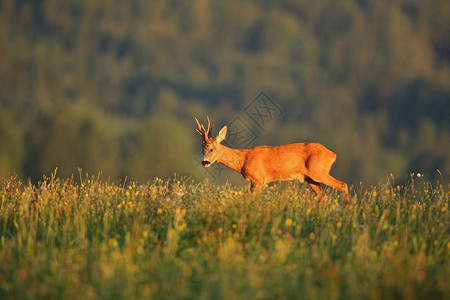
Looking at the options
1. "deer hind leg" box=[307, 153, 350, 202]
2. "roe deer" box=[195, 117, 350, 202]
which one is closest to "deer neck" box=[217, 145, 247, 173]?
"roe deer" box=[195, 117, 350, 202]

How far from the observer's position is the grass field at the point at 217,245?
661 cm

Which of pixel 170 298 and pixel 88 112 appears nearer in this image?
pixel 170 298

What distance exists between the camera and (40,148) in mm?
49531

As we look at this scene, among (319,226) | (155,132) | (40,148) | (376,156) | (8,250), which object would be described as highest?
(376,156)

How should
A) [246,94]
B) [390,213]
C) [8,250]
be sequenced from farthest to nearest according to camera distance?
1. [246,94]
2. [390,213]
3. [8,250]

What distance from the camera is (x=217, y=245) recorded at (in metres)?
7.80

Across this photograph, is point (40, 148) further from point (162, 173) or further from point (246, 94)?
point (246, 94)

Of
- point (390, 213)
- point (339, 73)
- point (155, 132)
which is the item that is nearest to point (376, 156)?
point (155, 132)

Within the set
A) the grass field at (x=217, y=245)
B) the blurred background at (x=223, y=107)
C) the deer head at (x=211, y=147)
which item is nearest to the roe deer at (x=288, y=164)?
the deer head at (x=211, y=147)

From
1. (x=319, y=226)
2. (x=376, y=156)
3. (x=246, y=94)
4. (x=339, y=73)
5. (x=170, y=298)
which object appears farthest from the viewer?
(x=339, y=73)

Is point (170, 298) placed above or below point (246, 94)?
below

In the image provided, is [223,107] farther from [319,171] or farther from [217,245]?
[217,245]

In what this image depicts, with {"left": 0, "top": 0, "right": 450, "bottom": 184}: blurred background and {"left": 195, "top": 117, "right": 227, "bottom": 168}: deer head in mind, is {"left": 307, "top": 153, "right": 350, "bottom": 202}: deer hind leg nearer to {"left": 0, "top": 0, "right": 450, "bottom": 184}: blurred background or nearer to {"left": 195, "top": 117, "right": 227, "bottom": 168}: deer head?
{"left": 195, "top": 117, "right": 227, "bottom": 168}: deer head

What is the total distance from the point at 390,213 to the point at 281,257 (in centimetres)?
338
